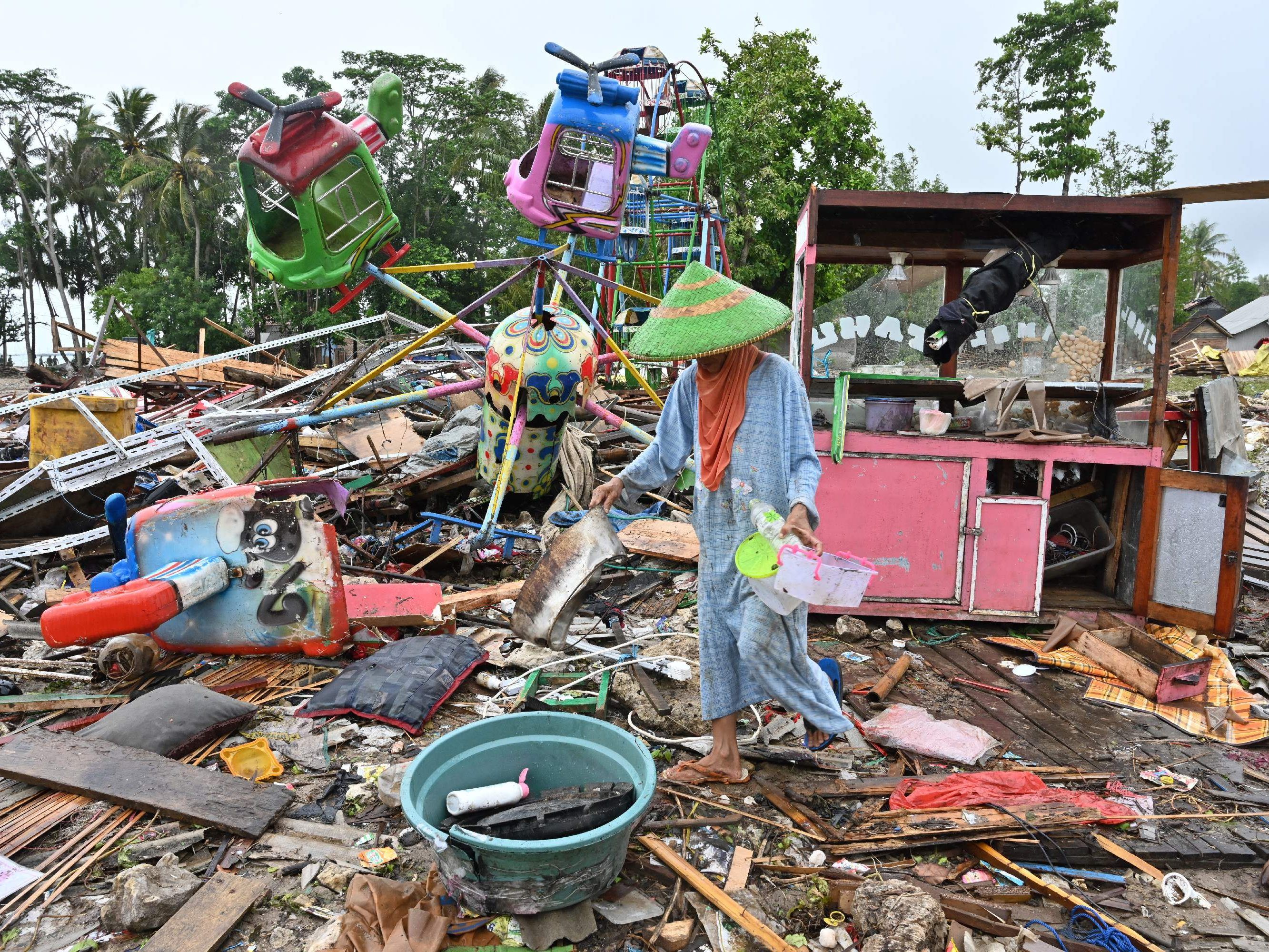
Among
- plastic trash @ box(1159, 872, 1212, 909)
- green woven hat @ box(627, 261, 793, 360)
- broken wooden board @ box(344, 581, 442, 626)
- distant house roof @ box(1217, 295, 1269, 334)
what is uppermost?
distant house roof @ box(1217, 295, 1269, 334)

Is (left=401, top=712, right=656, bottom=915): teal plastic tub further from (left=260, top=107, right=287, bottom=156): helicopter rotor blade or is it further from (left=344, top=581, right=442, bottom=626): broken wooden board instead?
(left=260, top=107, right=287, bottom=156): helicopter rotor blade

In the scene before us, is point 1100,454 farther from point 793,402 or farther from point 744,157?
point 744,157

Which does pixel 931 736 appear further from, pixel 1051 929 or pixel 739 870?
pixel 739 870

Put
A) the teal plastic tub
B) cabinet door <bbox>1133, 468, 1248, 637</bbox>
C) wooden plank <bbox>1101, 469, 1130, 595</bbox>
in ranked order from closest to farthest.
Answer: the teal plastic tub
cabinet door <bbox>1133, 468, 1248, 637</bbox>
wooden plank <bbox>1101, 469, 1130, 595</bbox>

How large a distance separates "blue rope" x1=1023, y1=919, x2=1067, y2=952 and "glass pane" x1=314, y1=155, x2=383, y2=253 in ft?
20.9

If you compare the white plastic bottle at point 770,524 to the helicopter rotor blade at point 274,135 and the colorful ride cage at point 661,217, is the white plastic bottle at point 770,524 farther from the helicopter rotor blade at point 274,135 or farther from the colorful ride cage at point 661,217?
the colorful ride cage at point 661,217

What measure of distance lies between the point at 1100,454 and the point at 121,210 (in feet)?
136

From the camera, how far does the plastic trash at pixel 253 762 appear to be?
3.45 meters

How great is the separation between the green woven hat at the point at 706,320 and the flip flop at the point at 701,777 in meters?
1.75

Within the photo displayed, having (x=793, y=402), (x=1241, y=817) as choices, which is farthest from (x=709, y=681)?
(x=1241, y=817)

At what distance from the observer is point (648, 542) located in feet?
22.5

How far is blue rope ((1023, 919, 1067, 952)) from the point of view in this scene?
2.50 metres

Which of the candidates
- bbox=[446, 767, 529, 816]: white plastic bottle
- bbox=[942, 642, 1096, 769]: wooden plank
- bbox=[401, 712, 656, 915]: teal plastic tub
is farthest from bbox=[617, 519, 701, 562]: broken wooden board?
bbox=[446, 767, 529, 816]: white plastic bottle

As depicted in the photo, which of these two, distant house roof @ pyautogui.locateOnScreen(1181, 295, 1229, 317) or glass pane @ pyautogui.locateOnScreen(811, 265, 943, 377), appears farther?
Answer: distant house roof @ pyautogui.locateOnScreen(1181, 295, 1229, 317)
